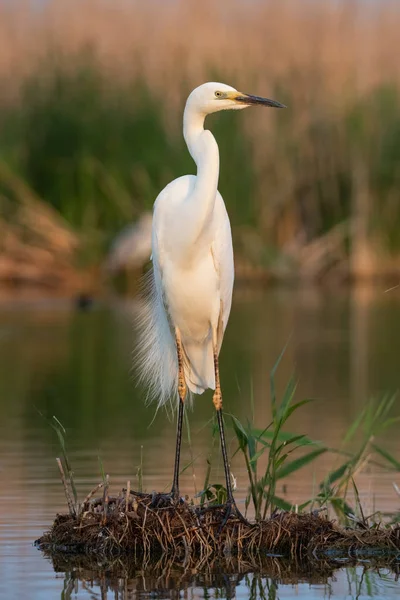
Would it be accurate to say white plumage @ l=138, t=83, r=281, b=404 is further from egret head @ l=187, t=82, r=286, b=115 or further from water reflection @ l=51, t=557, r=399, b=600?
water reflection @ l=51, t=557, r=399, b=600

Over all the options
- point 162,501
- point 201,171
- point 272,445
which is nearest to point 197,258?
point 201,171

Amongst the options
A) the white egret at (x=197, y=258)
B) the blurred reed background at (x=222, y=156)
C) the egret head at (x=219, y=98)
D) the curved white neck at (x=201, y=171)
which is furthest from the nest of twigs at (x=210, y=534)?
the blurred reed background at (x=222, y=156)

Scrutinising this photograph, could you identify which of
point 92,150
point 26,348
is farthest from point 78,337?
point 92,150

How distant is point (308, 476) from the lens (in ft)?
22.8

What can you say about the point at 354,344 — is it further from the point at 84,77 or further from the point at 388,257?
the point at 84,77

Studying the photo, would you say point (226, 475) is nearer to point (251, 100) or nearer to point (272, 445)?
point (272, 445)

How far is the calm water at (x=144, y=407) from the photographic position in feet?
16.3

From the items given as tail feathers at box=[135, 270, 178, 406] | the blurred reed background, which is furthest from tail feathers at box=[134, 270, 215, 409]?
the blurred reed background

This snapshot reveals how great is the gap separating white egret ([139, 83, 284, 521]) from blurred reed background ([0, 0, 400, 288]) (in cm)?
1248

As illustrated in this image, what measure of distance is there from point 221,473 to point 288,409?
1638 millimetres

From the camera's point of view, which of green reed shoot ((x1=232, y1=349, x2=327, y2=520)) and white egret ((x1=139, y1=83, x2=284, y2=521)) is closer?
green reed shoot ((x1=232, y1=349, x2=327, y2=520))

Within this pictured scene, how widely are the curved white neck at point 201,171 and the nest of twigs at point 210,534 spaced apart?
1265 millimetres

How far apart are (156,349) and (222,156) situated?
489 inches

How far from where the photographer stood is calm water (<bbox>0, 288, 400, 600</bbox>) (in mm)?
4961
